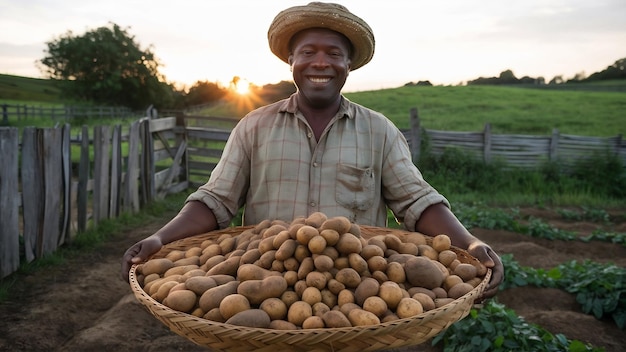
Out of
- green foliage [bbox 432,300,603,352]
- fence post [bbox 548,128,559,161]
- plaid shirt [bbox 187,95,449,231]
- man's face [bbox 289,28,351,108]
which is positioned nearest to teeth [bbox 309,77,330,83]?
man's face [bbox 289,28,351,108]

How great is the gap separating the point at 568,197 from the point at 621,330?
20.3ft

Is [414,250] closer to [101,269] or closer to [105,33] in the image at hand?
[101,269]

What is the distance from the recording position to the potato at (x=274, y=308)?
5.46ft

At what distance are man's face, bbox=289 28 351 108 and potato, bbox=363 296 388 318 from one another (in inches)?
45.4

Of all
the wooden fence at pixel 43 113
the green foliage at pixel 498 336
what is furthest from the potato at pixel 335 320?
the wooden fence at pixel 43 113

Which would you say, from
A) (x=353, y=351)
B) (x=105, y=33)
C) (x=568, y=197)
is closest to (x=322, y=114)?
(x=353, y=351)

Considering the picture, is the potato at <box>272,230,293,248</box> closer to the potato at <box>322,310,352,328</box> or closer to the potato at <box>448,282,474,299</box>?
the potato at <box>322,310,352,328</box>

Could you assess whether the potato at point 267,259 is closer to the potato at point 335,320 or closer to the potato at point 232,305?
the potato at point 232,305

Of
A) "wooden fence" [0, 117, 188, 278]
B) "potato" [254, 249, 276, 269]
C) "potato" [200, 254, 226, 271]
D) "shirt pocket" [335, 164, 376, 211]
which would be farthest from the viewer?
"wooden fence" [0, 117, 188, 278]

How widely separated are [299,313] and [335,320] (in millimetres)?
129

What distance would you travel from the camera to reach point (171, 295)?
172cm

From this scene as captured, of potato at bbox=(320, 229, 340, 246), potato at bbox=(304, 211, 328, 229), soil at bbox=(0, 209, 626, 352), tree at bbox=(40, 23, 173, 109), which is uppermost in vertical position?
tree at bbox=(40, 23, 173, 109)

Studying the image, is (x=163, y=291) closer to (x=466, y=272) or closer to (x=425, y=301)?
(x=425, y=301)

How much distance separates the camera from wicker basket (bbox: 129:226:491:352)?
1478mm
